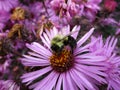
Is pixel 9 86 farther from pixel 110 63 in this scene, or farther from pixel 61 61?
pixel 110 63

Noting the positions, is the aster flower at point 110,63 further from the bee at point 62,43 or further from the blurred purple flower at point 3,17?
the blurred purple flower at point 3,17

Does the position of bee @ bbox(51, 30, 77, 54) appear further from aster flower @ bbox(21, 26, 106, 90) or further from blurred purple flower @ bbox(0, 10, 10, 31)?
blurred purple flower @ bbox(0, 10, 10, 31)

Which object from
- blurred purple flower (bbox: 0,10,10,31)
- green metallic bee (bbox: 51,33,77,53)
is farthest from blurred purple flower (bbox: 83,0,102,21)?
green metallic bee (bbox: 51,33,77,53)

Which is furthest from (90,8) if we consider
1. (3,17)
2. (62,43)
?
(62,43)

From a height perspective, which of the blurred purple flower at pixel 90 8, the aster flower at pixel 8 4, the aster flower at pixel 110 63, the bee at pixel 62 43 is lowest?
the aster flower at pixel 110 63

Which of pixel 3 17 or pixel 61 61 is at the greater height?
pixel 3 17

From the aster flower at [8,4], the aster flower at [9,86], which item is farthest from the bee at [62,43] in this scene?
the aster flower at [8,4]

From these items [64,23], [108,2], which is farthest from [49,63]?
[108,2]
